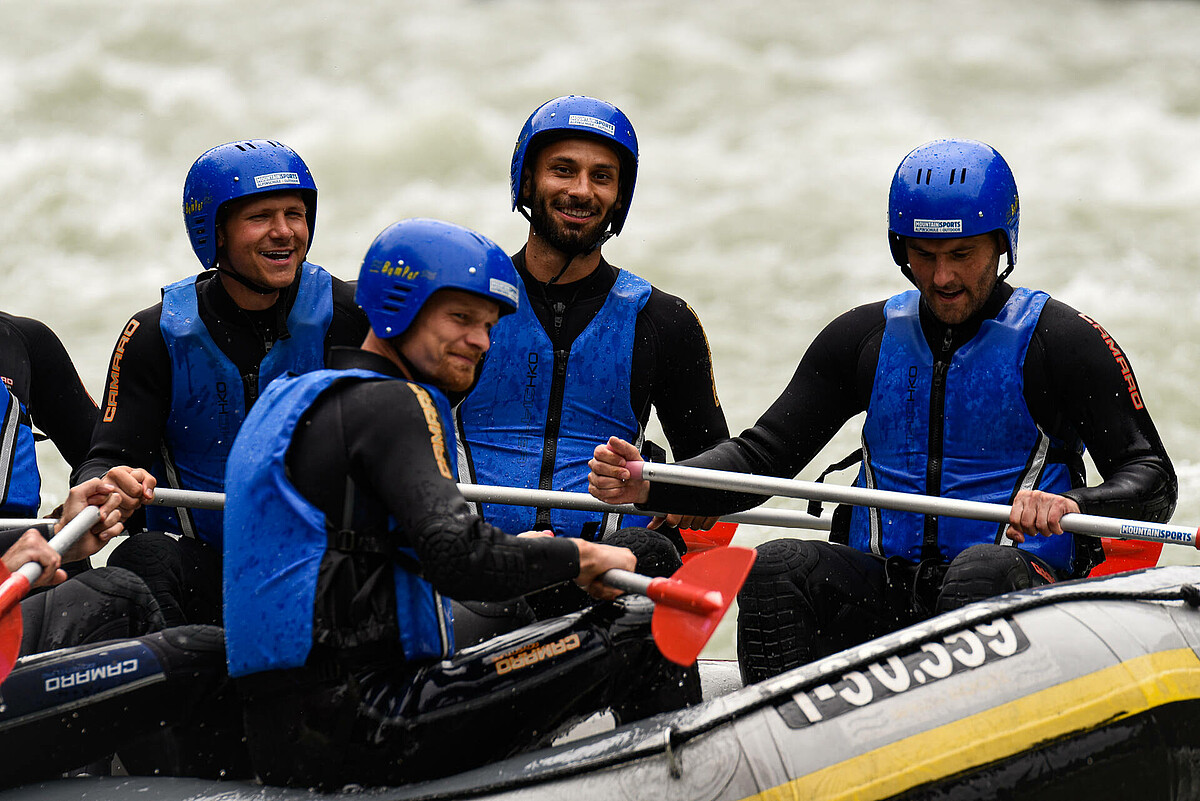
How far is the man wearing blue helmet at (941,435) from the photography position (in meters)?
3.72

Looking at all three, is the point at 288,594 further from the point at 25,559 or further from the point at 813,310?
the point at 813,310

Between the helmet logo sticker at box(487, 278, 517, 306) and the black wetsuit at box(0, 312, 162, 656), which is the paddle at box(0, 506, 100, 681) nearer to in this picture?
the black wetsuit at box(0, 312, 162, 656)

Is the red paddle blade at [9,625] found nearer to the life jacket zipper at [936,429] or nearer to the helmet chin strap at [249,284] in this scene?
the helmet chin strap at [249,284]

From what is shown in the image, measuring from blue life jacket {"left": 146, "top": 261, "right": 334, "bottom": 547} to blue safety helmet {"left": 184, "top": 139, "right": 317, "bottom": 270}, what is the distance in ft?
0.65

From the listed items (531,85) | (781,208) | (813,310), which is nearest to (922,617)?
(813,310)

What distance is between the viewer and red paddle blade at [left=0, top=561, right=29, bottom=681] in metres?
2.93

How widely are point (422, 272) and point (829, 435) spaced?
170cm

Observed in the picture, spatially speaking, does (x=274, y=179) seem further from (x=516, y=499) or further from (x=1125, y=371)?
(x=1125, y=371)

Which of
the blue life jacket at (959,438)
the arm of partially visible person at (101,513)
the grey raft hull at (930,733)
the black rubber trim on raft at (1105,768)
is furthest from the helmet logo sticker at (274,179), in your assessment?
the black rubber trim on raft at (1105,768)

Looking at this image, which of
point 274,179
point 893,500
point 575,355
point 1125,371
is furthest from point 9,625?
point 1125,371

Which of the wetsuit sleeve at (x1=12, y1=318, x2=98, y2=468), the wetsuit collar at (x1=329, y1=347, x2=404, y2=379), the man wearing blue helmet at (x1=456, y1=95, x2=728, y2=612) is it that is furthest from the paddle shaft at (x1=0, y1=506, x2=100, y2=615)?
the man wearing blue helmet at (x1=456, y1=95, x2=728, y2=612)

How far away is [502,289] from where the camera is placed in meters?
2.97

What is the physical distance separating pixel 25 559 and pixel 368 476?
896mm

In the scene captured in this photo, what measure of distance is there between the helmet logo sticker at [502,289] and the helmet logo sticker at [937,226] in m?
1.44
